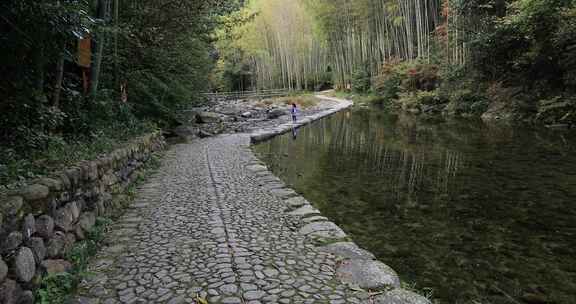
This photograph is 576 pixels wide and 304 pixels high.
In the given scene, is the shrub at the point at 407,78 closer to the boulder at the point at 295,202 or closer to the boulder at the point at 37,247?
the boulder at the point at 295,202

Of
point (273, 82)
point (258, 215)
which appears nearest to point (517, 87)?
point (258, 215)

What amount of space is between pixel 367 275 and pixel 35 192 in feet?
6.68

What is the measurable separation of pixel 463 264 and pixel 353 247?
3.07 ft

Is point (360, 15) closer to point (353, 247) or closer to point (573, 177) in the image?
point (573, 177)

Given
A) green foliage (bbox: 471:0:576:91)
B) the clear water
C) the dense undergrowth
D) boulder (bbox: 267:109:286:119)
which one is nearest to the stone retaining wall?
the dense undergrowth

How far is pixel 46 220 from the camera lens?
211 centimetres

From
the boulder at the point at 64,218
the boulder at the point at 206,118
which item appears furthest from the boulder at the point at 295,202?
the boulder at the point at 206,118

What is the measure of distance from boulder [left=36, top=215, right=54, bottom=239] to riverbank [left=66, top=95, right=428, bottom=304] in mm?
379

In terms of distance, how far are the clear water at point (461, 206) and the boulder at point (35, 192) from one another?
2497 millimetres

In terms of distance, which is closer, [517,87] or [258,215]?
[258,215]

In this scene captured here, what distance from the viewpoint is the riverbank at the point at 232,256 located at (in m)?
2.01

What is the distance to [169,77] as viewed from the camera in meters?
8.23

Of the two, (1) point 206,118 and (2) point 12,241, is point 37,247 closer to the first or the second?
(2) point 12,241

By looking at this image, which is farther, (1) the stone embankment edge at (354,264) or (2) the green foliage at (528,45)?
(2) the green foliage at (528,45)
